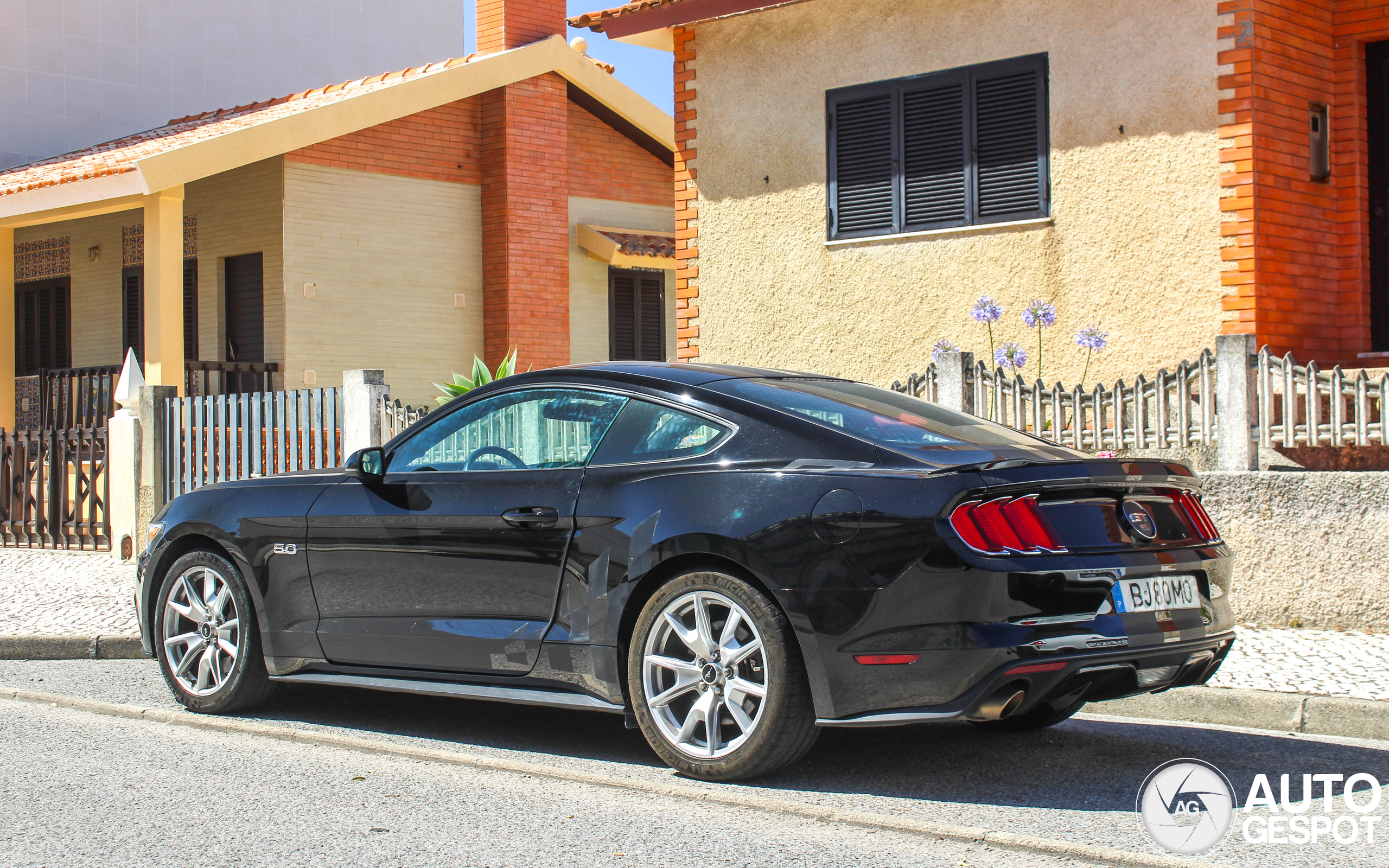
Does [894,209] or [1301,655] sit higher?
[894,209]

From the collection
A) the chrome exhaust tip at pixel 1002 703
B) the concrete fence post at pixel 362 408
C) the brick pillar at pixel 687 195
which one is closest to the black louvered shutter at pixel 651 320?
the brick pillar at pixel 687 195

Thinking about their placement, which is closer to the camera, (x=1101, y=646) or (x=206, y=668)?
(x=1101, y=646)

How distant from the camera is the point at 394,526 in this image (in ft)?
19.4

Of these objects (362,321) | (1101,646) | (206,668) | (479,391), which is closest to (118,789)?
(206,668)

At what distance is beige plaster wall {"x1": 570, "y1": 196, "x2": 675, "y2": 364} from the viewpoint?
1898 centimetres

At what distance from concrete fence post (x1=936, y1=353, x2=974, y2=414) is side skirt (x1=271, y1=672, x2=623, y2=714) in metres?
4.30

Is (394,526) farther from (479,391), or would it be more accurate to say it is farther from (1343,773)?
(1343,773)

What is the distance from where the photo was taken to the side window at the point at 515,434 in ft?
18.4

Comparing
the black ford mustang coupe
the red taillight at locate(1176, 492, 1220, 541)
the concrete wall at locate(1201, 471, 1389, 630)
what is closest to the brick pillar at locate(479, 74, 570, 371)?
the concrete wall at locate(1201, 471, 1389, 630)

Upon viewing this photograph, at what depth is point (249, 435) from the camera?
12.0 meters

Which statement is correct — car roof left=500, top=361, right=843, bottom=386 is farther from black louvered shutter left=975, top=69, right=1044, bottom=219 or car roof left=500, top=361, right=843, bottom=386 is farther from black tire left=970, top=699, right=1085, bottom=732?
black louvered shutter left=975, top=69, right=1044, bottom=219

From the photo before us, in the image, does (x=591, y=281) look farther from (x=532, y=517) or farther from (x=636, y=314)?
(x=532, y=517)

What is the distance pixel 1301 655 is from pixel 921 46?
625 cm

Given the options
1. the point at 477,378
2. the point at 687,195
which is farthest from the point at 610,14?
the point at 477,378
